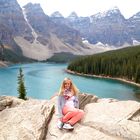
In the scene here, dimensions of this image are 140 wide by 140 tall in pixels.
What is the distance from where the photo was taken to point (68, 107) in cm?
1808

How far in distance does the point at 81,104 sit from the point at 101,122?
12.9 feet

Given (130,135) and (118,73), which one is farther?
(118,73)

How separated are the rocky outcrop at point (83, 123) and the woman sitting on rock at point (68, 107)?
11.9 inches

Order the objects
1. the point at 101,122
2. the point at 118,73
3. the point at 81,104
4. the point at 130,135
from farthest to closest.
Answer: the point at 118,73 → the point at 81,104 → the point at 101,122 → the point at 130,135

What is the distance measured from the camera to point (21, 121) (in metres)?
18.3

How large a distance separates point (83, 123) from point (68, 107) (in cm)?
108

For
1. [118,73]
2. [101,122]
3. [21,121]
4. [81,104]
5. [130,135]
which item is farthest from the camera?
[118,73]

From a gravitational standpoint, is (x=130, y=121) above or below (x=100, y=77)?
above

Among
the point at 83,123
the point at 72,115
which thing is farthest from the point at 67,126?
the point at 83,123

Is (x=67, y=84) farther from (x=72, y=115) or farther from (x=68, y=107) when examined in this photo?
(x=72, y=115)

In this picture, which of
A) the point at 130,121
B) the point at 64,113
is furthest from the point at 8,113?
the point at 130,121

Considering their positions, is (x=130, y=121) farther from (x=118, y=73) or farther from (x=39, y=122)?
(x=118, y=73)

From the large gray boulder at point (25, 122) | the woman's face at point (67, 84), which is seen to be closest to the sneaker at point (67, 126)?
the large gray boulder at point (25, 122)

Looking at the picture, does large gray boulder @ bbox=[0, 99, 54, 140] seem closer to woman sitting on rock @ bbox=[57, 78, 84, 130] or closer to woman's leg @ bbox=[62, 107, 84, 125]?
woman sitting on rock @ bbox=[57, 78, 84, 130]
